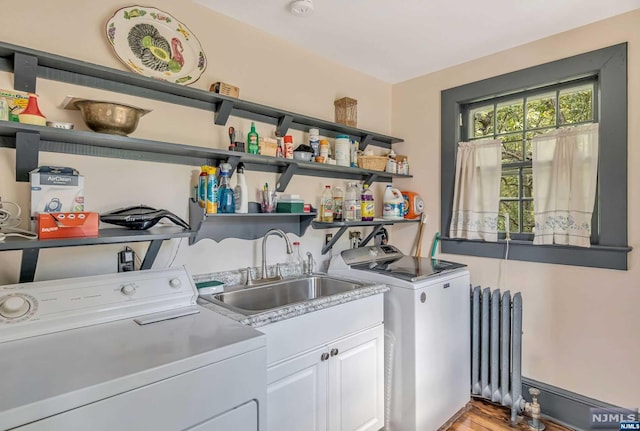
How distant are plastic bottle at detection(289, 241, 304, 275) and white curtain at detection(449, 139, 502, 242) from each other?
3.82 ft

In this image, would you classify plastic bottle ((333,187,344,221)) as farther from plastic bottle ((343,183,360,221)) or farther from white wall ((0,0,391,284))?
white wall ((0,0,391,284))

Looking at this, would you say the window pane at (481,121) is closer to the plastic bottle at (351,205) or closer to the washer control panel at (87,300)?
the plastic bottle at (351,205)

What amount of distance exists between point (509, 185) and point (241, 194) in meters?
1.84

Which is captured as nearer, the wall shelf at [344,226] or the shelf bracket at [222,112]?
the shelf bracket at [222,112]

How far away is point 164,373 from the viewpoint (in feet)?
3.11

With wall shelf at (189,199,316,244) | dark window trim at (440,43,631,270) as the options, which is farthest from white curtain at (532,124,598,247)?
wall shelf at (189,199,316,244)

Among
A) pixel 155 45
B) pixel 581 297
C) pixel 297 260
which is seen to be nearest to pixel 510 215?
pixel 581 297

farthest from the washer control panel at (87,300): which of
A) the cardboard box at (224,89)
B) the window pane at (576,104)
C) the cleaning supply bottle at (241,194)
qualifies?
the window pane at (576,104)

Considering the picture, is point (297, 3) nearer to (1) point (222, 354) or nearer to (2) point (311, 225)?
(2) point (311, 225)

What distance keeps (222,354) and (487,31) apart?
90.6 inches

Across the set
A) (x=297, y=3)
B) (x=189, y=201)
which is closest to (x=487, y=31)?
(x=297, y=3)

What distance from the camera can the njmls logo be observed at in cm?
190

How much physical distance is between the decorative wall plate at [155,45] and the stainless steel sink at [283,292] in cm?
112

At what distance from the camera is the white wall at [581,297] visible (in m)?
1.90
